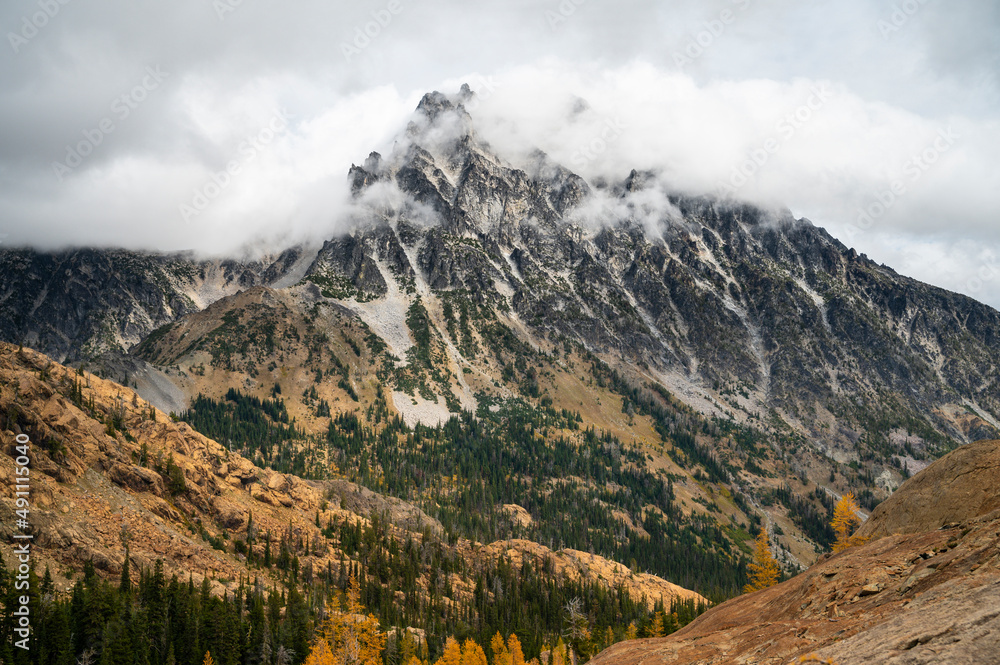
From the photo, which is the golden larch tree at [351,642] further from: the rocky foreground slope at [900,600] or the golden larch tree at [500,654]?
the rocky foreground slope at [900,600]

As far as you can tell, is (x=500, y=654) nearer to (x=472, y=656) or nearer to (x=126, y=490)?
(x=472, y=656)

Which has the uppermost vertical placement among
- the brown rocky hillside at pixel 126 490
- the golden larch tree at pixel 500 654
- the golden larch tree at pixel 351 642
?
the brown rocky hillside at pixel 126 490

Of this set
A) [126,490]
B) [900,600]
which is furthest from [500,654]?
[900,600]

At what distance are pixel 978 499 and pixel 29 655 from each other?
273ft

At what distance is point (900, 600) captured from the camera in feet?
74.9

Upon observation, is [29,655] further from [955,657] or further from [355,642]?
[955,657]

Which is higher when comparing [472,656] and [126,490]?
[126,490]

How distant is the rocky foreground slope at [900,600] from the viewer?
1783cm

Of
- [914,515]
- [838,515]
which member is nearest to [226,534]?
[838,515]

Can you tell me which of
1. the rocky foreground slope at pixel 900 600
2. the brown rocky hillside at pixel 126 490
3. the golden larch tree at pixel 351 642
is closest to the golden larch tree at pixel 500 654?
the golden larch tree at pixel 351 642

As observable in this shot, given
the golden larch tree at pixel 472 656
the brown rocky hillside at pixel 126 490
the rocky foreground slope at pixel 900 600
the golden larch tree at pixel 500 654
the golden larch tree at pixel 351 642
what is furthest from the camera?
the golden larch tree at pixel 500 654

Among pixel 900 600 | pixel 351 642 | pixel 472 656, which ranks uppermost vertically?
pixel 900 600

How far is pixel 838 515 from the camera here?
5969 cm

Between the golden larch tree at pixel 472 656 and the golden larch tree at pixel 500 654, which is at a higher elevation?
the golden larch tree at pixel 472 656
